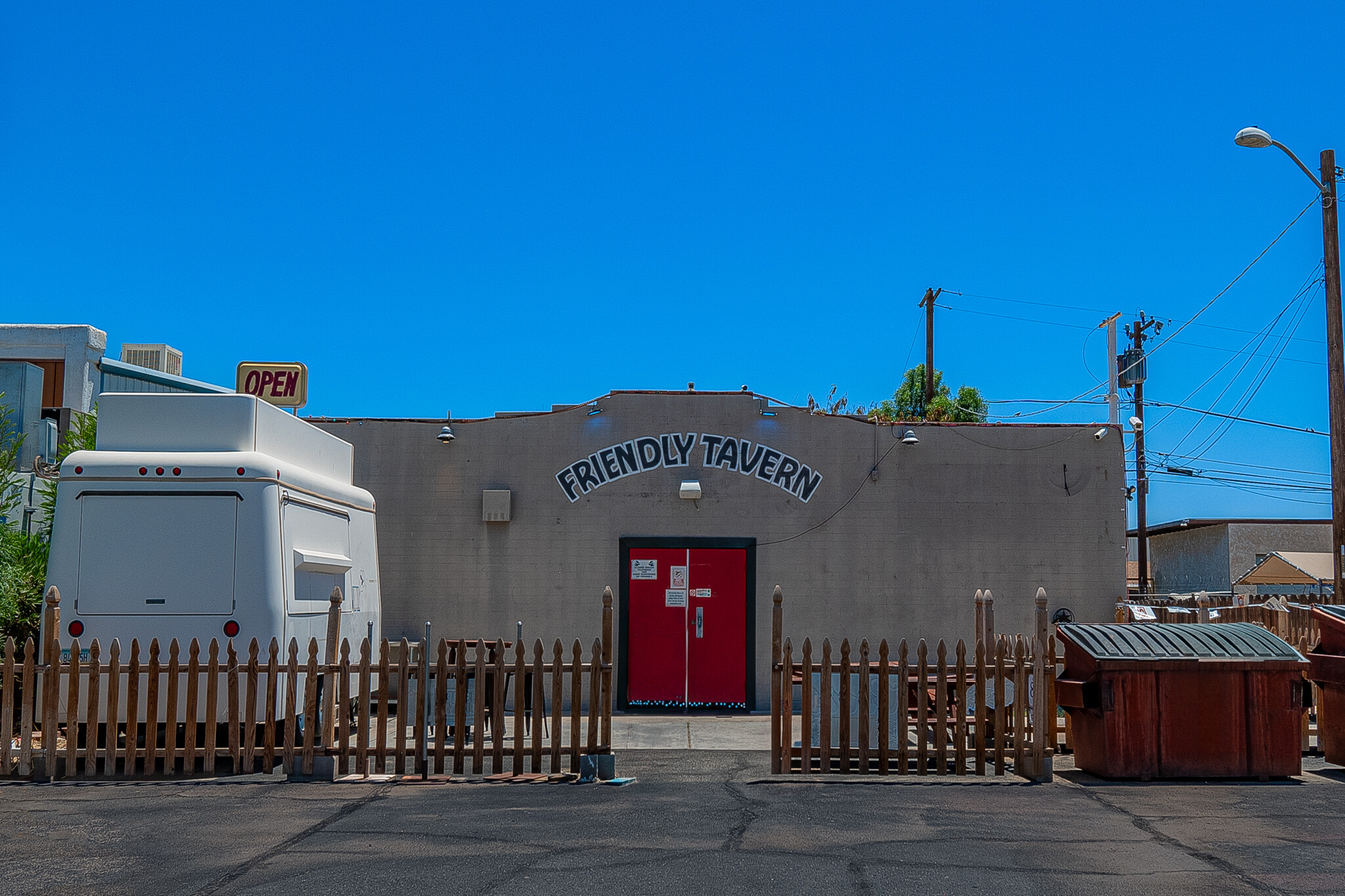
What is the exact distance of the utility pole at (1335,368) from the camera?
604 inches

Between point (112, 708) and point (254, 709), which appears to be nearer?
point (112, 708)

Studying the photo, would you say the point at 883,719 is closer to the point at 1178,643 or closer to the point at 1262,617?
the point at 1178,643

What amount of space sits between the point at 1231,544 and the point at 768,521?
37.8 meters

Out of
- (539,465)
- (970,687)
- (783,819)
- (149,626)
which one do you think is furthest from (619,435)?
(783,819)

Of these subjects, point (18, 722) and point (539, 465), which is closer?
point (18, 722)

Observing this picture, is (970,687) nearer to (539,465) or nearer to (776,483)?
(776,483)

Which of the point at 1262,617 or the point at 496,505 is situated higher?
the point at 496,505

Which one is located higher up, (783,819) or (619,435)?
(619,435)

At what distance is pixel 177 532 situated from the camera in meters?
9.86

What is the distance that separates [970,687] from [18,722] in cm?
1011

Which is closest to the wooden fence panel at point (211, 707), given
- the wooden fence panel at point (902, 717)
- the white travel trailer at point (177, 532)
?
the white travel trailer at point (177, 532)

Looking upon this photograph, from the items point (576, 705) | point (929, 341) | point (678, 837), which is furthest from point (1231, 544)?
point (678, 837)

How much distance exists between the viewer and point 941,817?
811 cm

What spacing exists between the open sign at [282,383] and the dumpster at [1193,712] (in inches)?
448
